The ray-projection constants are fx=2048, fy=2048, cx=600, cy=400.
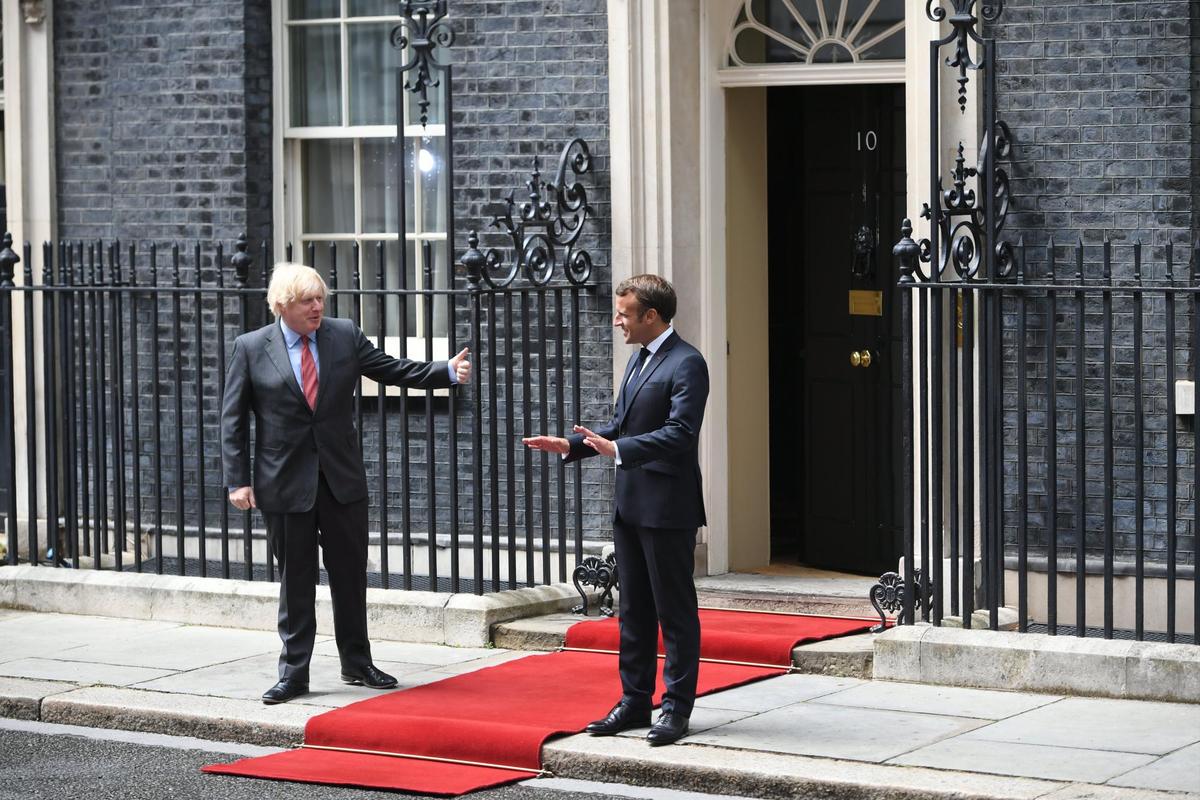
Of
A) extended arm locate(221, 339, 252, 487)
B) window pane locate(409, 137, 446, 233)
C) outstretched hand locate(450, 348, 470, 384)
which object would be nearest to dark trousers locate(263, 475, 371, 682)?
extended arm locate(221, 339, 252, 487)

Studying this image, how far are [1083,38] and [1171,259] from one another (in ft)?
3.82

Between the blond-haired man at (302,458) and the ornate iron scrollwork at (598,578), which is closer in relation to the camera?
the blond-haired man at (302,458)

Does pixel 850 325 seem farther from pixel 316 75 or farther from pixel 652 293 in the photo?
pixel 652 293

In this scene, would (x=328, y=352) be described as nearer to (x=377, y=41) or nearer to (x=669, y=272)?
(x=669, y=272)

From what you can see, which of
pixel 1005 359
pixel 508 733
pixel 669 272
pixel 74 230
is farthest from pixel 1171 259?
pixel 74 230

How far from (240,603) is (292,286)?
228 centimetres

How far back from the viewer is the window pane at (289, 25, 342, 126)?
11445 mm

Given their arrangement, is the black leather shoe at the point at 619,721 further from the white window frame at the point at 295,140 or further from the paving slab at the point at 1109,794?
the white window frame at the point at 295,140

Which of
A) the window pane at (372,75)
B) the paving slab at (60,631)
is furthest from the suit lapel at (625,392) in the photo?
the window pane at (372,75)

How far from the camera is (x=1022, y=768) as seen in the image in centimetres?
684

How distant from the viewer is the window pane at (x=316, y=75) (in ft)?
37.6

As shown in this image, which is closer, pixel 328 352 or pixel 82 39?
pixel 328 352

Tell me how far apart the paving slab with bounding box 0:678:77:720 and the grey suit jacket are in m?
1.23

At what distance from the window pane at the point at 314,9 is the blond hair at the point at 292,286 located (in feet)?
11.2
